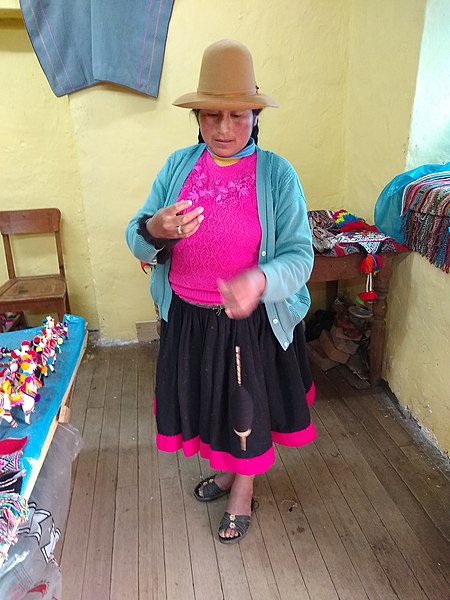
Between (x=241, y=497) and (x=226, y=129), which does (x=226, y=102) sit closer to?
(x=226, y=129)

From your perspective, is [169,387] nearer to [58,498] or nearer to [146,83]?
[58,498]

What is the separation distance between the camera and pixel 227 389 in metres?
1.29

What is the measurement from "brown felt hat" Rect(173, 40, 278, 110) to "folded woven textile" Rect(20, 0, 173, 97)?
1185 mm

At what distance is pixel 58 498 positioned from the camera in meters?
1.25

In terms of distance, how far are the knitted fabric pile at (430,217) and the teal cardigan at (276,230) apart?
2.12ft

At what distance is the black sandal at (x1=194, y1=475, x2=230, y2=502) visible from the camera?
1.58 metres

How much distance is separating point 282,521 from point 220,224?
1005mm

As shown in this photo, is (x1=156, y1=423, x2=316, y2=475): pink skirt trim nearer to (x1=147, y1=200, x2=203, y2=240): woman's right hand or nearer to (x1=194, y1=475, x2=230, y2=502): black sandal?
(x1=194, y1=475, x2=230, y2=502): black sandal

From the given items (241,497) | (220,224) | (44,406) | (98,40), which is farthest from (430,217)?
(98,40)

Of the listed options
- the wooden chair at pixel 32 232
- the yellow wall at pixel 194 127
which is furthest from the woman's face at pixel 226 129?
the wooden chair at pixel 32 232


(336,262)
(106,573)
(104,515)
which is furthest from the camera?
(336,262)

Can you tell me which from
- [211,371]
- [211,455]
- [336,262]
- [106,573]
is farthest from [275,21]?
[106,573]

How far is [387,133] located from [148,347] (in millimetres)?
1663

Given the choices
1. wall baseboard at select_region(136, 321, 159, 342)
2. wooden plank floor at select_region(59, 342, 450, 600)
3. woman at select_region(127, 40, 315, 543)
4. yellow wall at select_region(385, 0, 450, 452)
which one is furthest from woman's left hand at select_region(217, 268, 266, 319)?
wall baseboard at select_region(136, 321, 159, 342)
